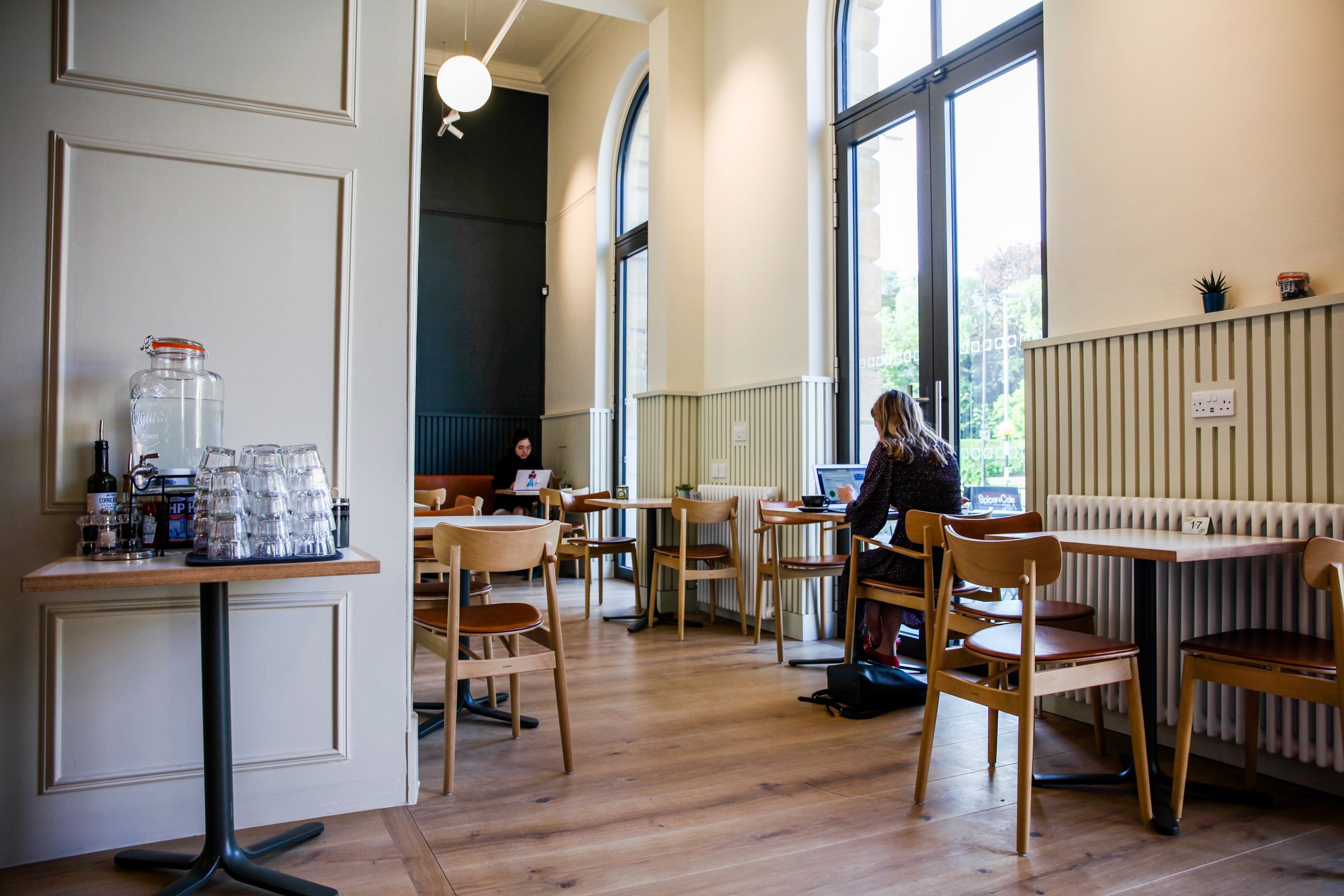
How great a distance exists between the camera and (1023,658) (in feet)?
7.62

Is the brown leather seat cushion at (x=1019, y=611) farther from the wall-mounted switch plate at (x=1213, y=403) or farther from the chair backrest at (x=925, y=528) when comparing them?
the wall-mounted switch plate at (x=1213, y=403)

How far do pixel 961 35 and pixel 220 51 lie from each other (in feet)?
12.0

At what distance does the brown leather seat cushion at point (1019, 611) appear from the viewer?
3031mm

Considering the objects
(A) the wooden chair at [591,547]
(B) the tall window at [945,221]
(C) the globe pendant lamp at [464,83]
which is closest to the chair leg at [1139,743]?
(B) the tall window at [945,221]

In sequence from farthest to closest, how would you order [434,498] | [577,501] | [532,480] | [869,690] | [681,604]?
[532,480] → [577,501] → [434,498] → [681,604] → [869,690]

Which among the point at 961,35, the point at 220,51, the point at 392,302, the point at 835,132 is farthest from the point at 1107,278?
the point at 220,51

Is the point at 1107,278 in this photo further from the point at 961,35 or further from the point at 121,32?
the point at 121,32

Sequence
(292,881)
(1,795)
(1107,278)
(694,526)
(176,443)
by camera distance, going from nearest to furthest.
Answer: (292,881), (1,795), (176,443), (1107,278), (694,526)

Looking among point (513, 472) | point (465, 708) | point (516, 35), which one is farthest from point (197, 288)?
point (516, 35)

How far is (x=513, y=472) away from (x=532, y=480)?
37 centimetres

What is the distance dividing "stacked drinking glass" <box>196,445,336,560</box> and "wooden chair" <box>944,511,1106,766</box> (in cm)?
192

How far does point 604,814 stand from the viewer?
2.59m

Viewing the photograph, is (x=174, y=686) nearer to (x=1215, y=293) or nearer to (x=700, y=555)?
(x=700, y=555)

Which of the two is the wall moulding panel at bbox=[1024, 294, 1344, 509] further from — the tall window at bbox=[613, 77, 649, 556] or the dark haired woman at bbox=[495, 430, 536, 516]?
the dark haired woman at bbox=[495, 430, 536, 516]
